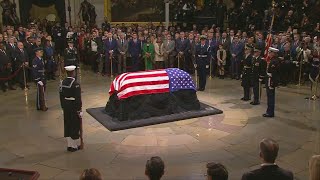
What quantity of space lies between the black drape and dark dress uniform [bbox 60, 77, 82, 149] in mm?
14821

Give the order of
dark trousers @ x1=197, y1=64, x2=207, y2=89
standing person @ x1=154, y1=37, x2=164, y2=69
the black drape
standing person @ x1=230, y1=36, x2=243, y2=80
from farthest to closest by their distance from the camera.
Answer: the black drape, standing person @ x1=154, y1=37, x2=164, y2=69, standing person @ x1=230, y1=36, x2=243, y2=80, dark trousers @ x1=197, y1=64, x2=207, y2=89

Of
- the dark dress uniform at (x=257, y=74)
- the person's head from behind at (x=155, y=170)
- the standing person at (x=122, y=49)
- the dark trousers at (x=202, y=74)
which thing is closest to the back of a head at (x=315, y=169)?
the person's head from behind at (x=155, y=170)

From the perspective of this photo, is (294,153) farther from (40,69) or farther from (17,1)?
(17,1)

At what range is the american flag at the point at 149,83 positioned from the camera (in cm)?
Answer: 1005

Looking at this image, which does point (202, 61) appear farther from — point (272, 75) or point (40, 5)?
point (40, 5)

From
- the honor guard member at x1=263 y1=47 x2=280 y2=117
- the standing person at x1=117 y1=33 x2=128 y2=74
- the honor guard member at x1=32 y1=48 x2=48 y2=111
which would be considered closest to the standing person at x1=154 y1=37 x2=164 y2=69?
the standing person at x1=117 y1=33 x2=128 y2=74

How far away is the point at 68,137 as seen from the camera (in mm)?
8602

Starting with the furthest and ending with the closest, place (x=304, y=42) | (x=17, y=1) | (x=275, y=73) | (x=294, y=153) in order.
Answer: (x=17, y=1) < (x=304, y=42) < (x=275, y=73) < (x=294, y=153)

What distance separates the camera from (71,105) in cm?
851

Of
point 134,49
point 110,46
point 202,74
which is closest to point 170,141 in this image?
point 202,74

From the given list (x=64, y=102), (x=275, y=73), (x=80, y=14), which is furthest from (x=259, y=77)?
(x=80, y=14)

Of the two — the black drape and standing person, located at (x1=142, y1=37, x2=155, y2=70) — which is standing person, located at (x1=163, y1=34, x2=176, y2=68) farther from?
the black drape

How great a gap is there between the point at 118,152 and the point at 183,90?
2942mm

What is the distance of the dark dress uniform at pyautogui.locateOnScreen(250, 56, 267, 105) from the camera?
11320 mm
